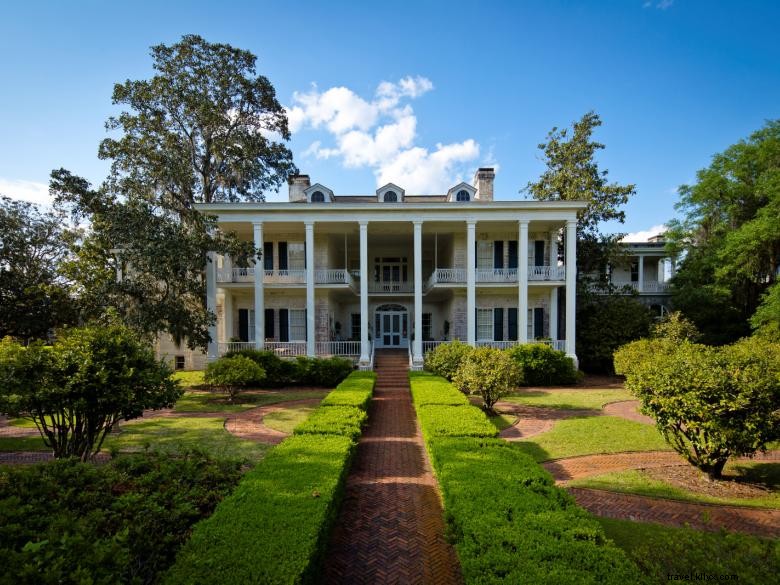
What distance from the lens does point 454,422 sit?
838cm

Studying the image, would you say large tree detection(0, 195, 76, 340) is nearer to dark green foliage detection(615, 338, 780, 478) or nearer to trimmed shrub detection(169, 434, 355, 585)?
trimmed shrub detection(169, 434, 355, 585)

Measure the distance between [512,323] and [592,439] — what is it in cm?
1239

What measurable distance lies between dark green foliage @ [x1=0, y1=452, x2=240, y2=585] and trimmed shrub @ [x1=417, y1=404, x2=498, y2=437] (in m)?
4.12

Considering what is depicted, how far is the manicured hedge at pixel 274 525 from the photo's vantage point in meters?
3.32

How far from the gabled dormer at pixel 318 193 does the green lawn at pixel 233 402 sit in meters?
10.9

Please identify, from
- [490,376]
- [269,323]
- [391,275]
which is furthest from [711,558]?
[391,275]

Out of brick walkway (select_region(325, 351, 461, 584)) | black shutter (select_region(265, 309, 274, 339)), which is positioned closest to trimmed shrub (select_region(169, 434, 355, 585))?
brick walkway (select_region(325, 351, 461, 584))

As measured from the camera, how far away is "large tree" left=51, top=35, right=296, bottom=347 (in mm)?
15211

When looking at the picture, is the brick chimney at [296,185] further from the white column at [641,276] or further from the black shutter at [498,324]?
the white column at [641,276]

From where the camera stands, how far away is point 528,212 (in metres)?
A: 19.3

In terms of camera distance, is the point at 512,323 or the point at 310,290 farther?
the point at 512,323

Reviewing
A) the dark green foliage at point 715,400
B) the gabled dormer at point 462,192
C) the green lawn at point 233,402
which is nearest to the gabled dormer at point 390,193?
the gabled dormer at point 462,192

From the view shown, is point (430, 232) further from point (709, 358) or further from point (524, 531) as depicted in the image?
point (524, 531)

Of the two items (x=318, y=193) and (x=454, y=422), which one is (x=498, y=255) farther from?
(x=454, y=422)
